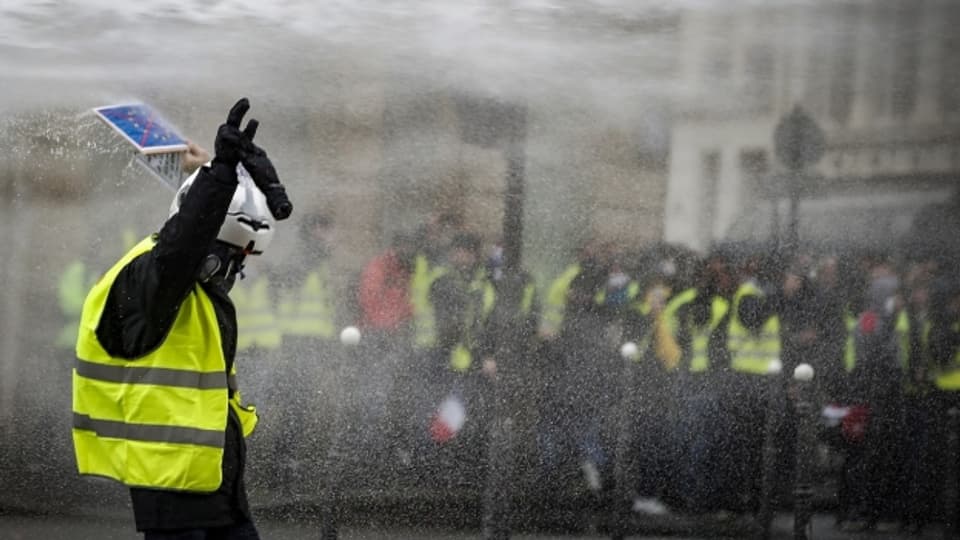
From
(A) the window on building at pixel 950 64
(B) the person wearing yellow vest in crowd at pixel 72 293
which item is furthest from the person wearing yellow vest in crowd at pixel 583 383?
(B) the person wearing yellow vest in crowd at pixel 72 293

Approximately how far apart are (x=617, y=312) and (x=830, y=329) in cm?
88

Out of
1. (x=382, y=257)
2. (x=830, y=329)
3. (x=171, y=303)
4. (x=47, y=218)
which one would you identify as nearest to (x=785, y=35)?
(x=830, y=329)

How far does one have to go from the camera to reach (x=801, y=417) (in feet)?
20.1

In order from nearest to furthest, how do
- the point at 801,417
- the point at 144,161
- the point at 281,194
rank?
the point at 281,194, the point at 144,161, the point at 801,417

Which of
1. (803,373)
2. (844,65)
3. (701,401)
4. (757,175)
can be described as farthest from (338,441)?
(844,65)

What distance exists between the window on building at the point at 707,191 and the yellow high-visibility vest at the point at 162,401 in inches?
123

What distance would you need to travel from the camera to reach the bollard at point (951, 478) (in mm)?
6141

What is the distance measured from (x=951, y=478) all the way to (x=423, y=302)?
228 centimetres

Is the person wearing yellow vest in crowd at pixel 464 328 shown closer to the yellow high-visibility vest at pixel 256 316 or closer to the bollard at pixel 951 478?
the yellow high-visibility vest at pixel 256 316

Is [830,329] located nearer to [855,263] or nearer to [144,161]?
[855,263]

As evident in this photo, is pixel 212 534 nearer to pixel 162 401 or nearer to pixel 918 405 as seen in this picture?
pixel 162 401

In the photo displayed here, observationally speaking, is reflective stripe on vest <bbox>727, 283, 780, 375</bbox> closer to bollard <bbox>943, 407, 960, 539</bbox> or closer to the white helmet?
bollard <bbox>943, 407, 960, 539</bbox>

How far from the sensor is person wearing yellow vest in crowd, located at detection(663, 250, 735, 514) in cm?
613

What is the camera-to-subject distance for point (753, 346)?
6156 mm
